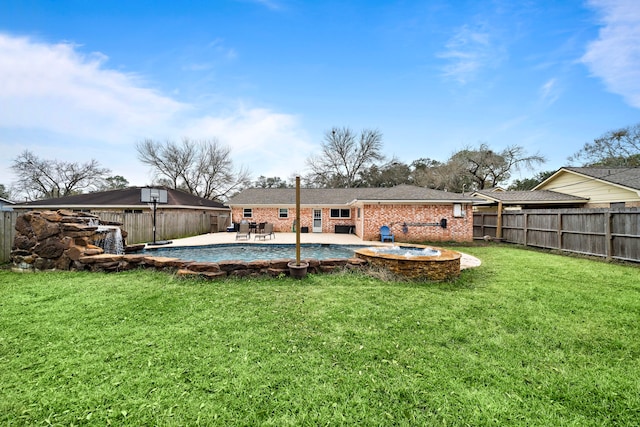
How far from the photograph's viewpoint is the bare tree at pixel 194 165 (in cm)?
2734

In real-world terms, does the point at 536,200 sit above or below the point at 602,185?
below

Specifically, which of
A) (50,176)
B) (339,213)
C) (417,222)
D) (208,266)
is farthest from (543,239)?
(50,176)

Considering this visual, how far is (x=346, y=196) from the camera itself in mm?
19109

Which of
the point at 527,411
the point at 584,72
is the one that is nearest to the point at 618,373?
the point at 527,411

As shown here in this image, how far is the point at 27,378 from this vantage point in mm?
2248

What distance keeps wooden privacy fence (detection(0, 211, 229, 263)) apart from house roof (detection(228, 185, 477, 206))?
2.70 meters

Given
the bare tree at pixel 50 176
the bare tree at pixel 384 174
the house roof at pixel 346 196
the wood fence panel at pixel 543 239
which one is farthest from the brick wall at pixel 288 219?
the bare tree at pixel 50 176

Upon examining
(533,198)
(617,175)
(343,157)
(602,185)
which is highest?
(343,157)

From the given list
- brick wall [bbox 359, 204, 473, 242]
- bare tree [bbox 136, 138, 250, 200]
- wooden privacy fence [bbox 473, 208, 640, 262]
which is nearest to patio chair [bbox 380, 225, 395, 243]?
brick wall [bbox 359, 204, 473, 242]

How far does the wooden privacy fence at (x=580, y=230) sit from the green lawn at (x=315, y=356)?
14.2 ft

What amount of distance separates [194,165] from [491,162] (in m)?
33.0

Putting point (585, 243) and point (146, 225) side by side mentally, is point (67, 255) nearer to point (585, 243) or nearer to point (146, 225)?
point (146, 225)

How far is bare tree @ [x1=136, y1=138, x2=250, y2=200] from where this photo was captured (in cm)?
2734

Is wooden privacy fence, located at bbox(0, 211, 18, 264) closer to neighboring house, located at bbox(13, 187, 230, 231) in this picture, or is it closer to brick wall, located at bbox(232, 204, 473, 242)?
neighboring house, located at bbox(13, 187, 230, 231)
